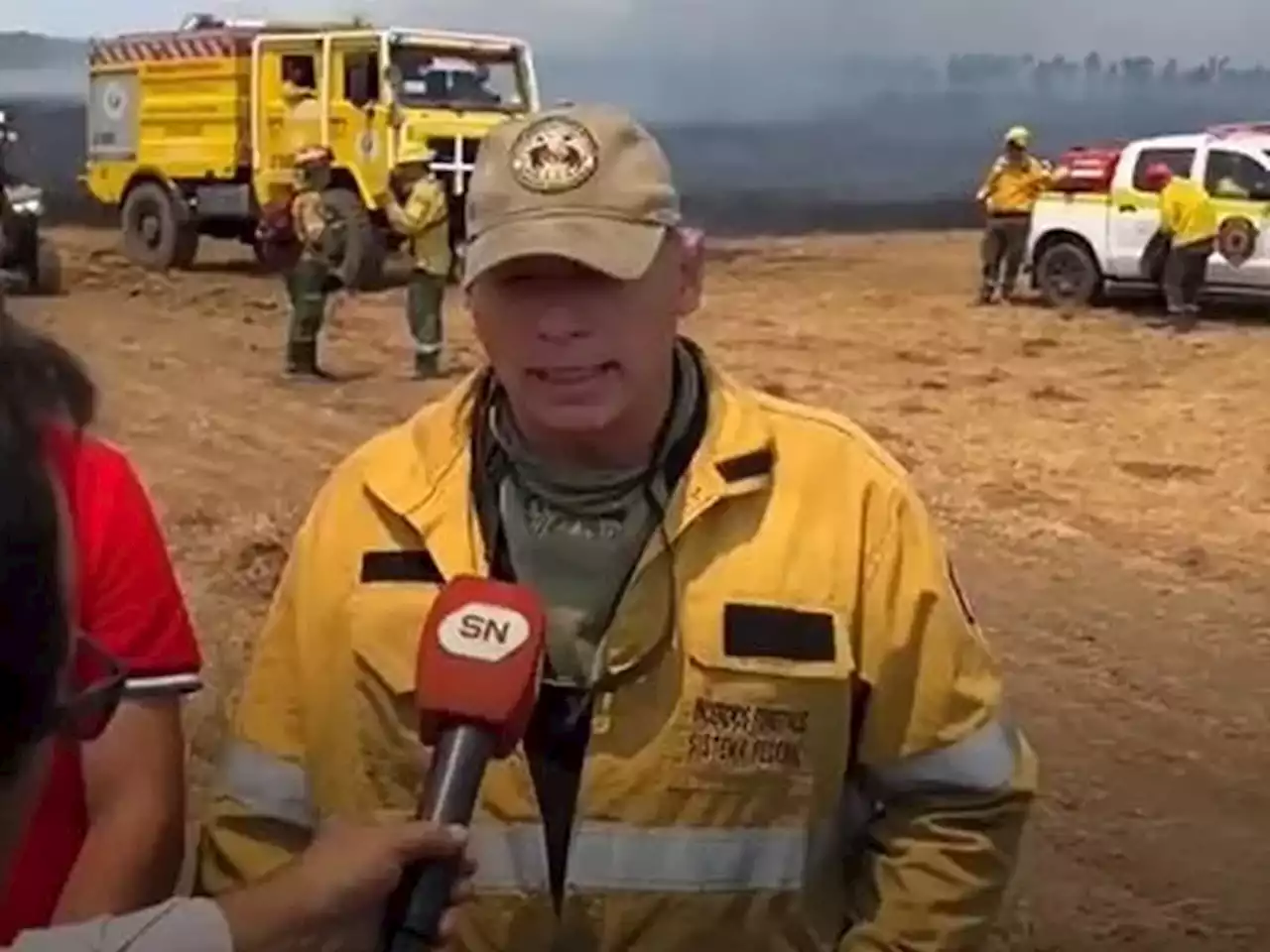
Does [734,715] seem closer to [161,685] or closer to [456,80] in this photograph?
[161,685]

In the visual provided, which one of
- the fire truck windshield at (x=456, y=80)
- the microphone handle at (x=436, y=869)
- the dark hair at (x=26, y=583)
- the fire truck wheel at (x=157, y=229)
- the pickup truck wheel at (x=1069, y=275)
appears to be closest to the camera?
the dark hair at (x=26, y=583)

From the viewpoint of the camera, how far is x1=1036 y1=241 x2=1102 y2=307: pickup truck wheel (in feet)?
62.2

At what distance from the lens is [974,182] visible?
4312 centimetres

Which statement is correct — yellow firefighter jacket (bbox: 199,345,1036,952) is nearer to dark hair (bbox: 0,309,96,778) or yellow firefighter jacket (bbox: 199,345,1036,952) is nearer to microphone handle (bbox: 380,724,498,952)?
microphone handle (bbox: 380,724,498,952)

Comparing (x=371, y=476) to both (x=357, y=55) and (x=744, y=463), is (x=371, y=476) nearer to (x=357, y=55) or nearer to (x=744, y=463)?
(x=744, y=463)

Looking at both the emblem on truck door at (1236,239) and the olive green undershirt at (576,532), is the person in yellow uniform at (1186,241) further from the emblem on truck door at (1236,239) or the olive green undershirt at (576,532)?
the olive green undershirt at (576,532)

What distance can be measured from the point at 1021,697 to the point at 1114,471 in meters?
4.28

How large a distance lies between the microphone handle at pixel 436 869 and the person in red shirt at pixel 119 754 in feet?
1.82

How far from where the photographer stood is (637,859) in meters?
2.23

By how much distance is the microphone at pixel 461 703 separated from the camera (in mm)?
1727

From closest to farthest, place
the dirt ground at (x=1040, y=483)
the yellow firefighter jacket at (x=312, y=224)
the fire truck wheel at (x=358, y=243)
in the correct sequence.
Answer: the dirt ground at (x=1040, y=483) < the yellow firefighter jacket at (x=312, y=224) < the fire truck wheel at (x=358, y=243)

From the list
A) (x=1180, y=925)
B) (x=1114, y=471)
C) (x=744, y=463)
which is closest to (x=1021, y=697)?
(x=1180, y=925)

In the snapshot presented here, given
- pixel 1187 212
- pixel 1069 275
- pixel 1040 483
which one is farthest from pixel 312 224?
pixel 1069 275

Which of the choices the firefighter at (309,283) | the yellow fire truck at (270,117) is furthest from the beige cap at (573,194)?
the yellow fire truck at (270,117)
